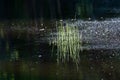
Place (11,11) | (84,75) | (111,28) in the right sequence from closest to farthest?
(84,75) < (111,28) < (11,11)

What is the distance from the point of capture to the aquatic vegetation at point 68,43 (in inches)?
472

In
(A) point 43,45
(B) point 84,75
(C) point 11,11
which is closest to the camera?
(B) point 84,75

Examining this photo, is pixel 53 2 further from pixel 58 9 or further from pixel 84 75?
pixel 84 75

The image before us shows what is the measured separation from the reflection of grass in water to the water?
197 mm

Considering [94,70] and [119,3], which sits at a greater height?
[119,3]

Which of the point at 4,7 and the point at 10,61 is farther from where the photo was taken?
the point at 4,7

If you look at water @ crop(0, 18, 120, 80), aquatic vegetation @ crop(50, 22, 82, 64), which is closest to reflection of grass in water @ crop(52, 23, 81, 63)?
aquatic vegetation @ crop(50, 22, 82, 64)

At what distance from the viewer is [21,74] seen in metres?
10.3

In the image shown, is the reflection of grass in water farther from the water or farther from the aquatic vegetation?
the water

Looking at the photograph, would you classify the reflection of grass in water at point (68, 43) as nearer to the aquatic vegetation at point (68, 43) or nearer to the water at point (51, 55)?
the aquatic vegetation at point (68, 43)

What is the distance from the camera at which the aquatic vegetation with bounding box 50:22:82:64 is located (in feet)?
39.3

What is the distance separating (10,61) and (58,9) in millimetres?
14210

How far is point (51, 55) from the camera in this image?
479 inches

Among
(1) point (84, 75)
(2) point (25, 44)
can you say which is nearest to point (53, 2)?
(2) point (25, 44)
